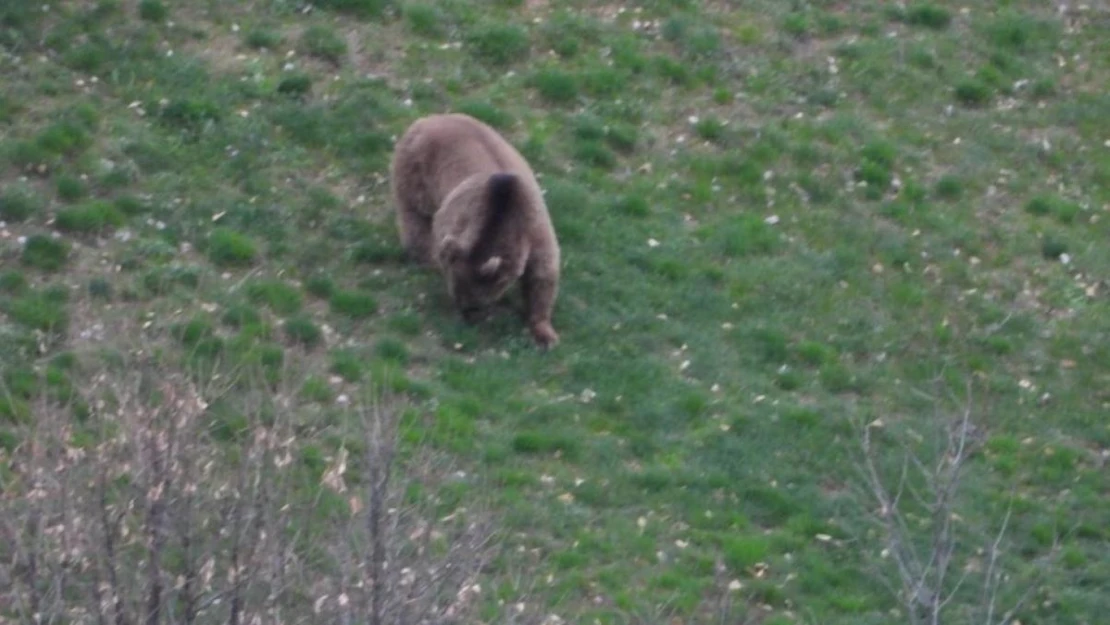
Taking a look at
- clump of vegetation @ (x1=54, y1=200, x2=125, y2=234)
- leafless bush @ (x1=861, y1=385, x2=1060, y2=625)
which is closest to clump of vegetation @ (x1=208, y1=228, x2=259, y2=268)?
clump of vegetation @ (x1=54, y1=200, x2=125, y2=234)

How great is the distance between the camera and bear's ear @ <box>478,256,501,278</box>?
457 inches

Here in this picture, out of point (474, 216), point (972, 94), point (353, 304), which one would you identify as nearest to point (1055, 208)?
point (972, 94)

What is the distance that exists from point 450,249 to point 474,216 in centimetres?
28

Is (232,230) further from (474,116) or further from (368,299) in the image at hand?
(474,116)

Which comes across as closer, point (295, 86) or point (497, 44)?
point (295, 86)

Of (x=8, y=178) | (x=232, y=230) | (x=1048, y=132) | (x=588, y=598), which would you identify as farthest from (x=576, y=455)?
(x=1048, y=132)

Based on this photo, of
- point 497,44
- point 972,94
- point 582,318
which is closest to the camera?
point 582,318

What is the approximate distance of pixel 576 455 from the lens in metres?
11.1

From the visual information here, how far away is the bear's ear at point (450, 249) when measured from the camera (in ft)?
38.5

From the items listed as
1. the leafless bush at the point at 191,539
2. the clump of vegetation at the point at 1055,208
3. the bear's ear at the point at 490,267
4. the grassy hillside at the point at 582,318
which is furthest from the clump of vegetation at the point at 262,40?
the leafless bush at the point at 191,539

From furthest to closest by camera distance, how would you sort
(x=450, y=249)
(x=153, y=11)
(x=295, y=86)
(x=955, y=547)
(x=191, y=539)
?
(x=153, y=11), (x=295, y=86), (x=450, y=249), (x=955, y=547), (x=191, y=539)

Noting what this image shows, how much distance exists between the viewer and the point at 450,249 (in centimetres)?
1177

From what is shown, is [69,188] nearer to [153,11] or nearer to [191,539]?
[153,11]

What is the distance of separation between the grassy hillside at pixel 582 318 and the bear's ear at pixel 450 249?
53 cm
